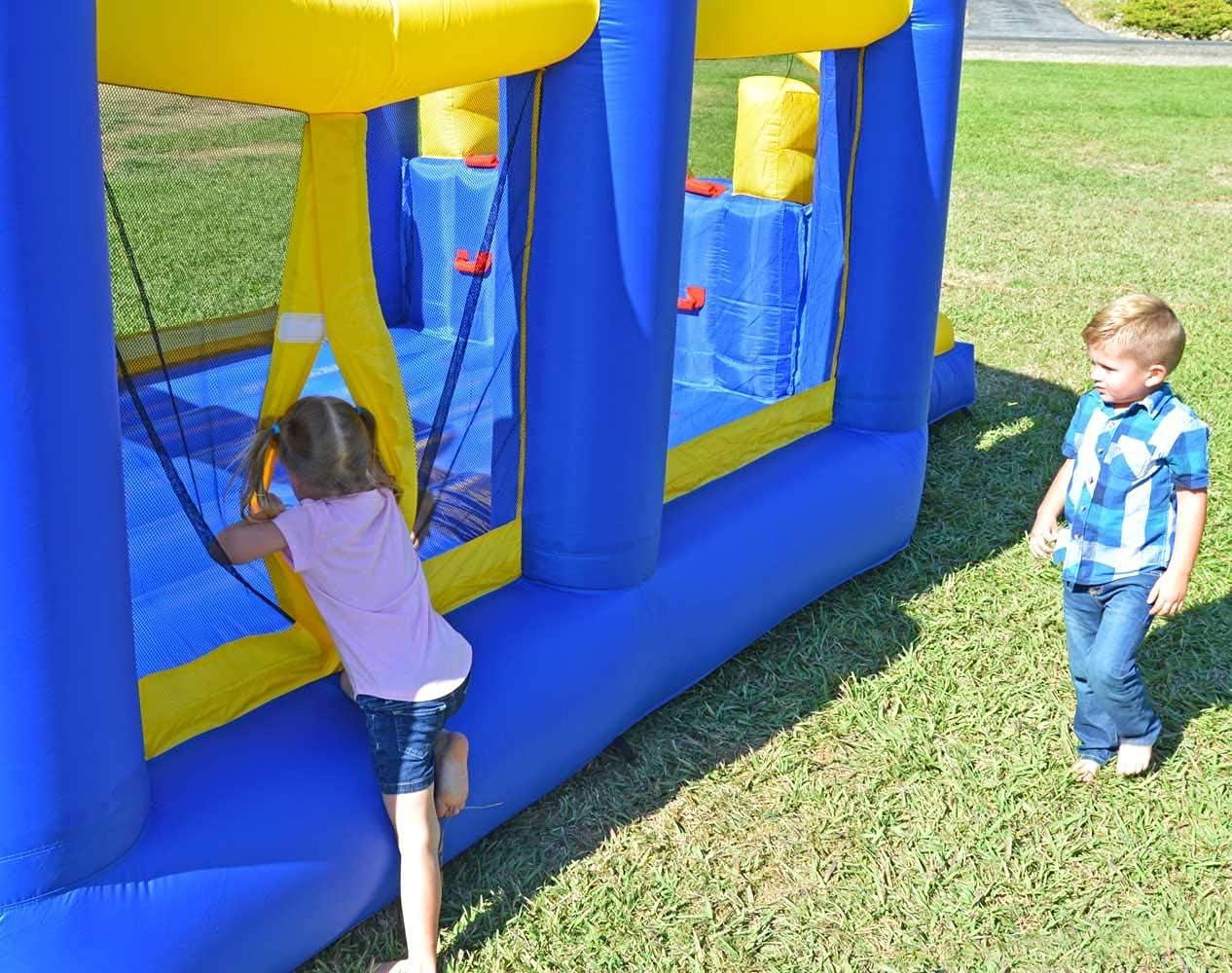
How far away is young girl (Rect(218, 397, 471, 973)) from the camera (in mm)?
2332

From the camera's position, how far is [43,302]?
70.1 inches

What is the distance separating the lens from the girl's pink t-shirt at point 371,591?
2.33 meters

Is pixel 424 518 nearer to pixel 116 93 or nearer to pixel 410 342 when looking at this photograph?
pixel 410 342

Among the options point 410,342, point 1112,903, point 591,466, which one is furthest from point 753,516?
point 1112,903

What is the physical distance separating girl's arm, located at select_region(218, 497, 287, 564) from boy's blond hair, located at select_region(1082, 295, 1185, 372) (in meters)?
1.62

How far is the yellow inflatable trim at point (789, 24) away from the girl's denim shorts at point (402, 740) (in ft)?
5.26

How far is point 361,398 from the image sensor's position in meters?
2.54

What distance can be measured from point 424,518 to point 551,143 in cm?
80

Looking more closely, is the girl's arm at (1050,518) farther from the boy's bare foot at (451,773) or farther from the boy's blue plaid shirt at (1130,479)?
the boy's bare foot at (451,773)

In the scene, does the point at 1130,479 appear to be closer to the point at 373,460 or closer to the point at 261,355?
the point at 373,460

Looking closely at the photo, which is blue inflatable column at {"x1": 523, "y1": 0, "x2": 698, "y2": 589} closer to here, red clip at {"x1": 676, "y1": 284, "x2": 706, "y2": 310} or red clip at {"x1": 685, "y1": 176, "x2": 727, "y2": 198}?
red clip at {"x1": 676, "y1": 284, "x2": 706, "y2": 310}

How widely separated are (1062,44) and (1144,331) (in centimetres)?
2036

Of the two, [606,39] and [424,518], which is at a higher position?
[606,39]

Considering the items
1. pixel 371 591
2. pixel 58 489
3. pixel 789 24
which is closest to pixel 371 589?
pixel 371 591
